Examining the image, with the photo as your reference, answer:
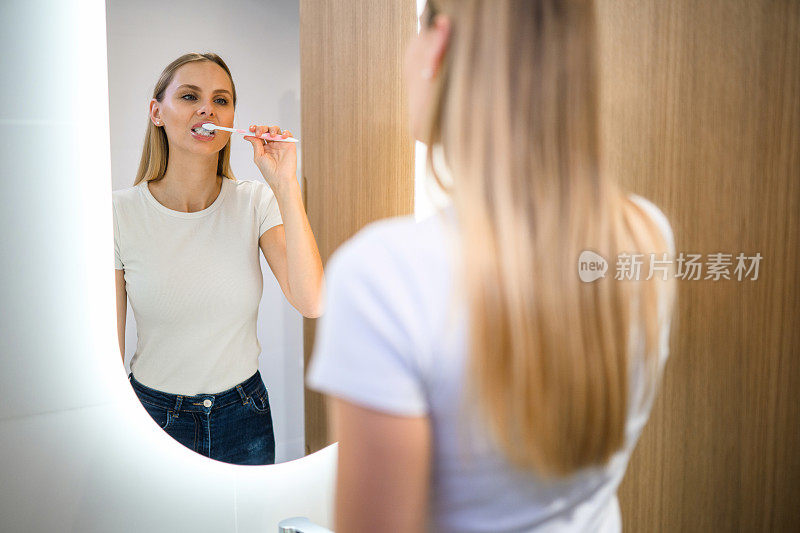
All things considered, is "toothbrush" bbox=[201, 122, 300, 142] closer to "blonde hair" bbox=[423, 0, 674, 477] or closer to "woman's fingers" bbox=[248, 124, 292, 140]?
"woman's fingers" bbox=[248, 124, 292, 140]

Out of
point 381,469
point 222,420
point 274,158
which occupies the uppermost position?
point 274,158

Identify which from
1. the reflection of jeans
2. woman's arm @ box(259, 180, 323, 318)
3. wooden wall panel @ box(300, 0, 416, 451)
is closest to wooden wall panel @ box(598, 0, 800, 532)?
wooden wall panel @ box(300, 0, 416, 451)

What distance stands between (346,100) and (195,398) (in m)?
0.42

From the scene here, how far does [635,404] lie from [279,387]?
0.47 meters

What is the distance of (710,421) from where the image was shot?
2.55 ft

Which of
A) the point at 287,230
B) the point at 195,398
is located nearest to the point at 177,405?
the point at 195,398

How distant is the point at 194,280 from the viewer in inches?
28.2

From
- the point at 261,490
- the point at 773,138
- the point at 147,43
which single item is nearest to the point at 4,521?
the point at 261,490

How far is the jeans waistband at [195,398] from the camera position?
0.71 m

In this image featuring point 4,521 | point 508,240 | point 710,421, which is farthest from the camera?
point 710,421

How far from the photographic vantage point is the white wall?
67 centimetres

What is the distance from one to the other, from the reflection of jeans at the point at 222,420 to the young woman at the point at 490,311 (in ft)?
1.21

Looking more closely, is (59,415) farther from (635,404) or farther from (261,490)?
(635,404)

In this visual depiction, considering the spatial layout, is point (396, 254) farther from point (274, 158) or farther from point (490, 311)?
point (274, 158)
